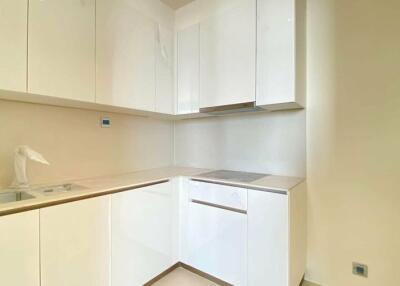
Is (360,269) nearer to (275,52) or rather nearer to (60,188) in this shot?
(275,52)

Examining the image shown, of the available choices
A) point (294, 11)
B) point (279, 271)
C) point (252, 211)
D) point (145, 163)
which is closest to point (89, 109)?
point (145, 163)

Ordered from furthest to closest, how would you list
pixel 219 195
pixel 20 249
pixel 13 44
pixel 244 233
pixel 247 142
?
1. pixel 247 142
2. pixel 219 195
3. pixel 244 233
4. pixel 13 44
5. pixel 20 249

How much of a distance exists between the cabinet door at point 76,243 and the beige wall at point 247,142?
4.20ft

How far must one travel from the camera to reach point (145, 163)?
2396 mm

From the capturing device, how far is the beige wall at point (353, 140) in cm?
149

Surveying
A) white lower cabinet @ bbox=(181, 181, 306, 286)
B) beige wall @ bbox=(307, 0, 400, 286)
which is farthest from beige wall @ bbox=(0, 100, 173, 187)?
beige wall @ bbox=(307, 0, 400, 286)

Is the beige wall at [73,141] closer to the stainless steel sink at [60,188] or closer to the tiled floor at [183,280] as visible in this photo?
the stainless steel sink at [60,188]

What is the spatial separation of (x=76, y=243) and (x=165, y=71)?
167 cm

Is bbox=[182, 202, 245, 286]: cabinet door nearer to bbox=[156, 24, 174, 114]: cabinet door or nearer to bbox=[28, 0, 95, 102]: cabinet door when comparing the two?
bbox=[156, 24, 174, 114]: cabinet door

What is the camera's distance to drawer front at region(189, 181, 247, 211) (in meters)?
1.61

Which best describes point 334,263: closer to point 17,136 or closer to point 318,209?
point 318,209

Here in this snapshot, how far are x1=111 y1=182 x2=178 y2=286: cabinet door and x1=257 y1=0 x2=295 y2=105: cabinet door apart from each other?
1190mm

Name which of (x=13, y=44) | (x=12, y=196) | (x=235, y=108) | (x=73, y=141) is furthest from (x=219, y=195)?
(x=13, y=44)

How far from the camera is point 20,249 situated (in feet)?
3.51
